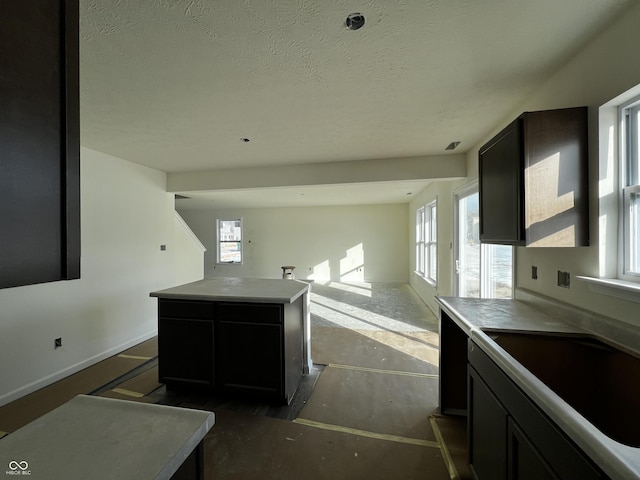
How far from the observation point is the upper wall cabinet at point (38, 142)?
45cm

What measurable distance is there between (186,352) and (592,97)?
3.32 metres

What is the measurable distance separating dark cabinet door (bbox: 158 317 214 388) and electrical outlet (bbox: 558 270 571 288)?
2.58 meters

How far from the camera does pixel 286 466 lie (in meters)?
1.60

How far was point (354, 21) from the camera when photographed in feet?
3.98

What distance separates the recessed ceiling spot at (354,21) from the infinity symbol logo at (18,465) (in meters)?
1.85

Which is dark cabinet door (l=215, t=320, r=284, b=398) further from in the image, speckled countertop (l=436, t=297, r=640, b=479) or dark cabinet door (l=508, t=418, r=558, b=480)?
dark cabinet door (l=508, t=418, r=558, b=480)

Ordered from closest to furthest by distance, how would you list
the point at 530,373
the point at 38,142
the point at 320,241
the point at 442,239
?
the point at 38,142
the point at 530,373
the point at 442,239
the point at 320,241

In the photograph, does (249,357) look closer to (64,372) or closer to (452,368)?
(452,368)

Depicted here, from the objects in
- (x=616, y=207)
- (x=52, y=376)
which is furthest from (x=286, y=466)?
(x=52, y=376)

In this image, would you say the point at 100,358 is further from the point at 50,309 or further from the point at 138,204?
the point at 138,204

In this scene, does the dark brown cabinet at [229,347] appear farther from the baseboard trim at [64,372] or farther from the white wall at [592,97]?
the white wall at [592,97]

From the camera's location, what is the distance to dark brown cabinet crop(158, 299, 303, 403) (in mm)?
2090

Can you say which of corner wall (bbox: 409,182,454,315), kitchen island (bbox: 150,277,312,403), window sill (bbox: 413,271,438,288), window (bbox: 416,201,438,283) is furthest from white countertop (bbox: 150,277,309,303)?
window (bbox: 416,201,438,283)

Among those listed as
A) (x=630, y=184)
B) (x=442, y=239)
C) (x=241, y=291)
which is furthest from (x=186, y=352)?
(x=442, y=239)
